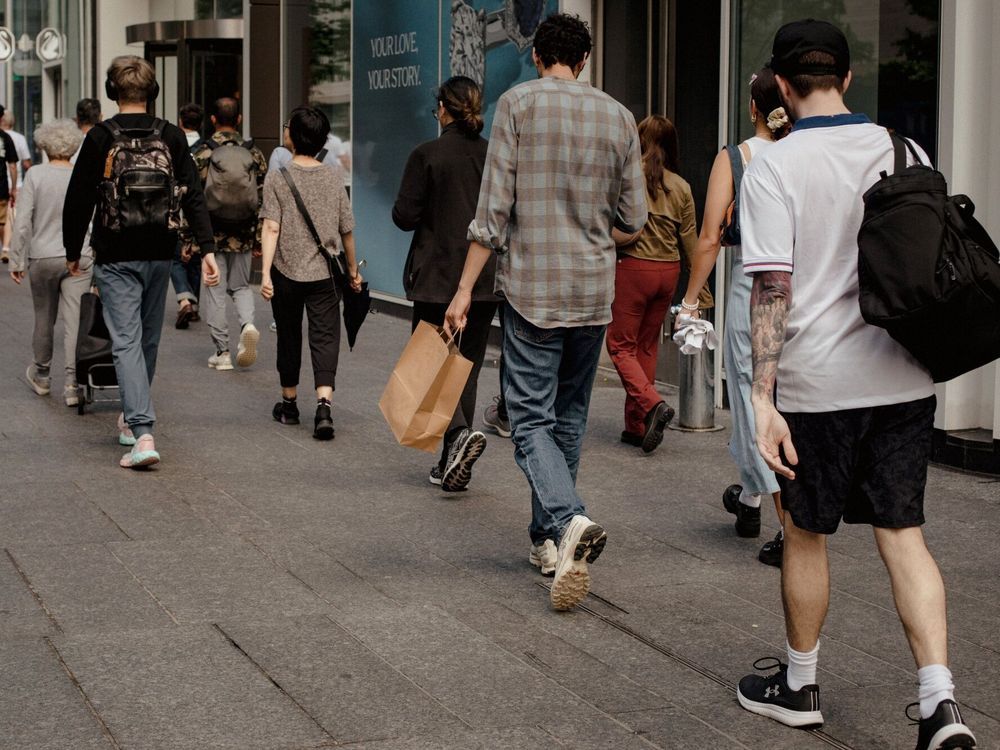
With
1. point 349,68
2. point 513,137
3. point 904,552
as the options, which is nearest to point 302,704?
point 904,552

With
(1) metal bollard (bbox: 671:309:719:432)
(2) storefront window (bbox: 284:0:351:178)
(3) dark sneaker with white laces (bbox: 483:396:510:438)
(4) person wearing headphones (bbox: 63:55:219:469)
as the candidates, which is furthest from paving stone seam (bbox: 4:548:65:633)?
(2) storefront window (bbox: 284:0:351:178)

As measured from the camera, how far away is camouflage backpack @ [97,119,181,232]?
792 cm

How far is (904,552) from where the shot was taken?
4.05 meters

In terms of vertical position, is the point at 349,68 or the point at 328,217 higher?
the point at 349,68

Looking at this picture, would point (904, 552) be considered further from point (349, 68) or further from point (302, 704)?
point (349, 68)

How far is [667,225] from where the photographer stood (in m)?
8.91

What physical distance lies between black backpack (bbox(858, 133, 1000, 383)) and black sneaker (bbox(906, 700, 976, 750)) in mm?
834

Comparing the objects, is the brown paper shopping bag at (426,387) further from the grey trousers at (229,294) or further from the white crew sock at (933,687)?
the grey trousers at (229,294)

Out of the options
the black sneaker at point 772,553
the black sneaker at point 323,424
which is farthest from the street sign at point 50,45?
the black sneaker at point 772,553

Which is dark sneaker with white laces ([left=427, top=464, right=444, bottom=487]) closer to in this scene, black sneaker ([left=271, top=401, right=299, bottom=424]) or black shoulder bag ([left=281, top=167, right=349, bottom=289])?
black shoulder bag ([left=281, top=167, right=349, bottom=289])

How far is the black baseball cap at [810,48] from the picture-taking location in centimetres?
400

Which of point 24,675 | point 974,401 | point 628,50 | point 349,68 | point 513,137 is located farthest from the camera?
point 349,68

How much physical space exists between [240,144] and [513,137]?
718 cm

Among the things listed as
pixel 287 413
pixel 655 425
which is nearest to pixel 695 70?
pixel 655 425
